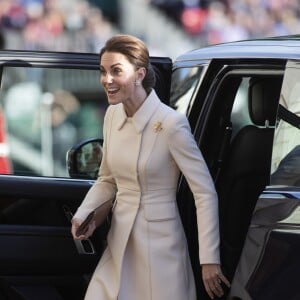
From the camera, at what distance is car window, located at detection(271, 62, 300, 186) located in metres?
3.09

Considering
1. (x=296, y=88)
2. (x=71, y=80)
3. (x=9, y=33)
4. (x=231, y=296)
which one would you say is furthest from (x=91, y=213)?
(x=9, y=33)

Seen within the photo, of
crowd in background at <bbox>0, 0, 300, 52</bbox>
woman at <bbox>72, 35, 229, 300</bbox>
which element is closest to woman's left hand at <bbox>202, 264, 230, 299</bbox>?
woman at <bbox>72, 35, 229, 300</bbox>

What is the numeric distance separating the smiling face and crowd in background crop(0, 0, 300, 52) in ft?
38.0

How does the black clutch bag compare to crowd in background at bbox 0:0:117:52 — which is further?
crowd in background at bbox 0:0:117:52

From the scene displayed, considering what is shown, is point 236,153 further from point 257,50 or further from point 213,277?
point 213,277

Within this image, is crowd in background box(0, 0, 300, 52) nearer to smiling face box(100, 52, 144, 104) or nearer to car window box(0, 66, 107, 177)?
car window box(0, 66, 107, 177)

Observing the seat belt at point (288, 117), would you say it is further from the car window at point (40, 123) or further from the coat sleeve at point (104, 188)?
the car window at point (40, 123)

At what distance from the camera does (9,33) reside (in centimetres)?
1505

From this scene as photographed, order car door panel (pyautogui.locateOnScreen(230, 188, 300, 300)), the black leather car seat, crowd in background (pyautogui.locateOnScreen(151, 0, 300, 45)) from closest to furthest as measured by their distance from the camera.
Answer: car door panel (pyautogui.locateOnScreen(230, 188, 300, 300)) → the black leather car seat → crowd in background (pyautogui.locateOnScreen(151, 0, 300, 45))

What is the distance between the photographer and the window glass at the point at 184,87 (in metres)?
4.03

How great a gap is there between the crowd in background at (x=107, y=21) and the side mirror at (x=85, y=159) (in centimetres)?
1071

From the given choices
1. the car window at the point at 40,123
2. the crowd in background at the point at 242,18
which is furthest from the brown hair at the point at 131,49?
the crowd in background at the point at 242,18

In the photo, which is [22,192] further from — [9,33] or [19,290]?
[9,33]

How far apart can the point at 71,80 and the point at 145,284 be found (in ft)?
35.4
